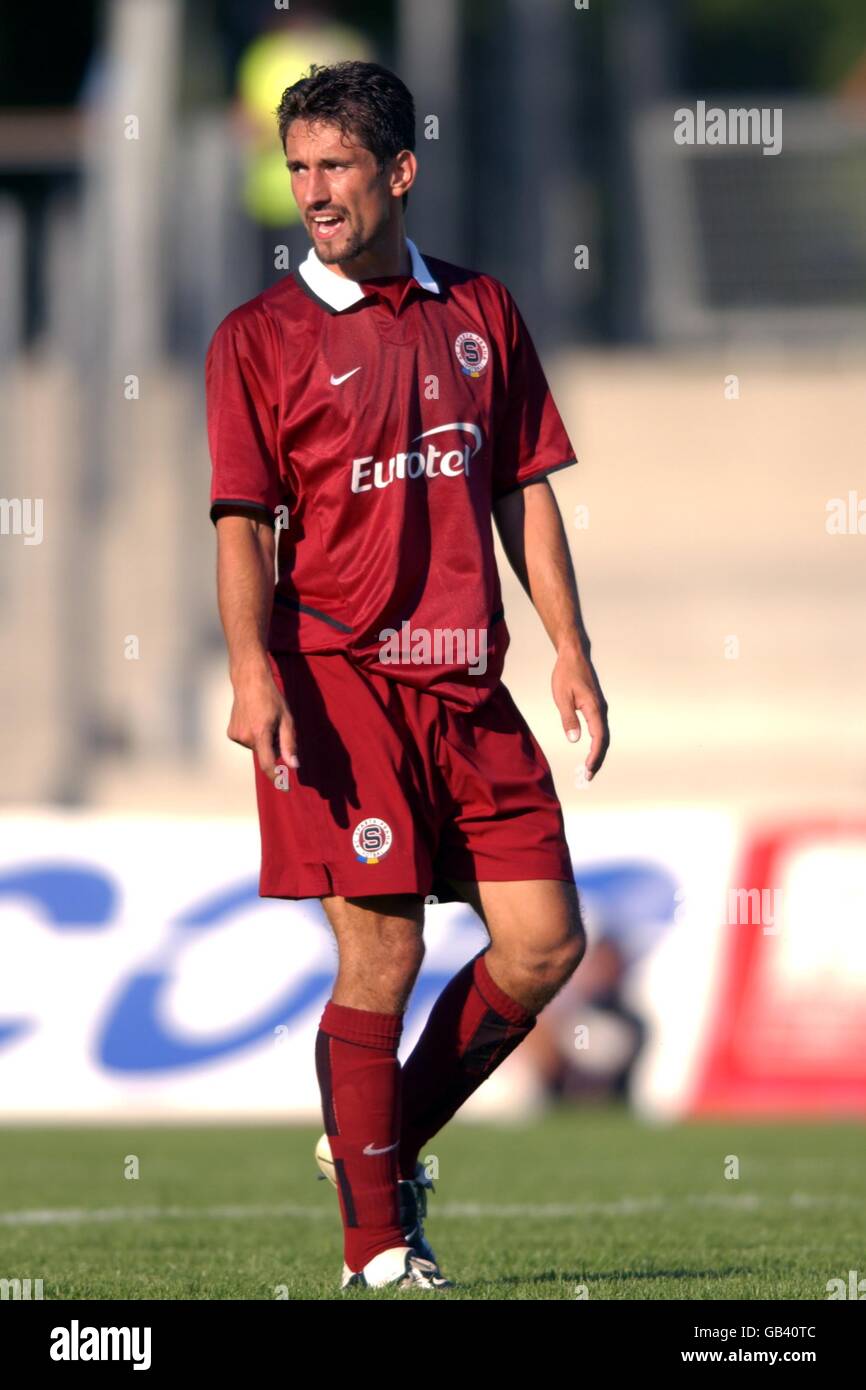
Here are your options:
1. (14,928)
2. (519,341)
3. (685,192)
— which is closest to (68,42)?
(685,192)

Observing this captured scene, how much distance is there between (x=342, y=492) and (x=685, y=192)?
15971 millimetres

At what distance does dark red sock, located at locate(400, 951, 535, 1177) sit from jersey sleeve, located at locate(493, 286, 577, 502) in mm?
1037

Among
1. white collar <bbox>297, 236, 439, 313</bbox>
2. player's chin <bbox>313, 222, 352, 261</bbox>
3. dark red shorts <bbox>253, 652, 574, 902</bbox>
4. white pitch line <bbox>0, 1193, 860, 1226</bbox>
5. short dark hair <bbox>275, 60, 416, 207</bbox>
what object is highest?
short dark hair <bbox>275, 60, 416, 207</bbox>

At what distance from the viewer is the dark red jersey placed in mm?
4965

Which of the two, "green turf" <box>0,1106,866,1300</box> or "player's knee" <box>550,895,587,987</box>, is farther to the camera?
"green turf" <box>0,1106,866,1300</box>

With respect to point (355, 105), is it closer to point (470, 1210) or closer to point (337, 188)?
point (337, 188)

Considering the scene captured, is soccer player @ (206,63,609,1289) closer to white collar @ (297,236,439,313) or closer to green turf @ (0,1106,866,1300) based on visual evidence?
white collar @ (297,236,439,313)

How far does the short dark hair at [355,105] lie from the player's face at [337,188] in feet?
0.07

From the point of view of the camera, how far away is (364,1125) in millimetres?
5027

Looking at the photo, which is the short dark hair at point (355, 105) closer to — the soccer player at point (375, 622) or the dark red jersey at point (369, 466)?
the soccer player at point (375, 622)

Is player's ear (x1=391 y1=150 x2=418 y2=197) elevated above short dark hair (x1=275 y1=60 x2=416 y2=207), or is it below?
below

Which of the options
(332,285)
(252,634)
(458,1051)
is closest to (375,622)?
(252,634)

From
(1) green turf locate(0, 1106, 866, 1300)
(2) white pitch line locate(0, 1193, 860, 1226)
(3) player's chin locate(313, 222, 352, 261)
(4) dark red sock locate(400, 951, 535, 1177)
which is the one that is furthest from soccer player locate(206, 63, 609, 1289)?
(2) white pitch line locate(0, 1193, 860, 1226)

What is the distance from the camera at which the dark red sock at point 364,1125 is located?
16.5 feet
